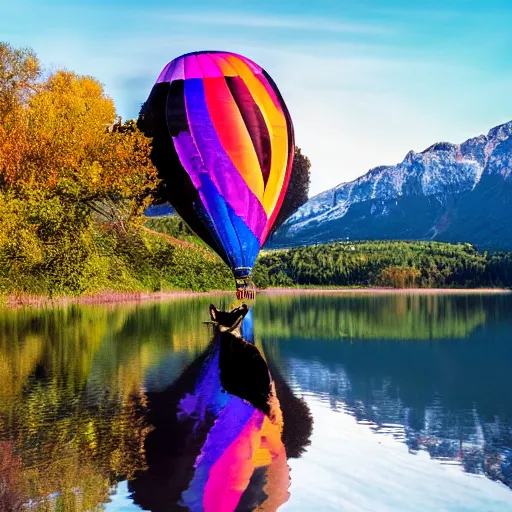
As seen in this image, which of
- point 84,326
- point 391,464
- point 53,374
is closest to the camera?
point 391,464

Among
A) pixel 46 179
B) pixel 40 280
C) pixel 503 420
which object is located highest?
pixel 46 179

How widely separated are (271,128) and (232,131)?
95.9 inches

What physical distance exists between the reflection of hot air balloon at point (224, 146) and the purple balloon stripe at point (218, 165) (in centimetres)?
5

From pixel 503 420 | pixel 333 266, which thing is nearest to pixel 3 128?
pixel 503 420

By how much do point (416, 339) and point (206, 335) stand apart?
38.8 feet

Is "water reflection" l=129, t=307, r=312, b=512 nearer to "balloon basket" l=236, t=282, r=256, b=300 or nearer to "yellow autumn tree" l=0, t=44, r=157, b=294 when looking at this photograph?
"balloon basket" l=236, t=282, r=256, b=300

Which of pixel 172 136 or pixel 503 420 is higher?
pixel 172 136

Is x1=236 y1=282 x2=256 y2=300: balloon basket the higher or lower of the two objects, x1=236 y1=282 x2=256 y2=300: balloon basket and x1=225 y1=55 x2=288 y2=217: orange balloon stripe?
the lower

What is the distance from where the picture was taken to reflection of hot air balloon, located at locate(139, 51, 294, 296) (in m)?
44.9

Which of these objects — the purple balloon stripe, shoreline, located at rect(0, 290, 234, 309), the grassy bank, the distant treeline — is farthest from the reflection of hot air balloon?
the distant treeline

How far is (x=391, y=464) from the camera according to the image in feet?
67.3

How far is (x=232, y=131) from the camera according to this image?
4512cm

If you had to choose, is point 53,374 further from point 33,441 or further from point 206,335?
point 206,335

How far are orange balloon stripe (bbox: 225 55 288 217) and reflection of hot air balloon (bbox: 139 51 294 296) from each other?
5cm
